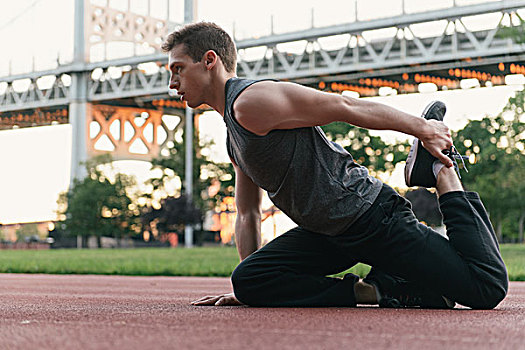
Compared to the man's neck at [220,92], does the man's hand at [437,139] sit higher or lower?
lower

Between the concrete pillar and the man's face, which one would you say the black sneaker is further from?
the concrete pillar

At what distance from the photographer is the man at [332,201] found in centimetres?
329

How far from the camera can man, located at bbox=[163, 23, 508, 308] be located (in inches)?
130

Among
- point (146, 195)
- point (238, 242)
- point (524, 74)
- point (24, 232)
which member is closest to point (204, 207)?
point (146, 195)

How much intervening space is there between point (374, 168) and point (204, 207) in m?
9.78

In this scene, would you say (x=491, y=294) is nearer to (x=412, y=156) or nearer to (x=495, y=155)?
(x=412, y=156)

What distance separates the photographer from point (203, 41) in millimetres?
3512

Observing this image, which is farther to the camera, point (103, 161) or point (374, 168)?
point (103, 161)

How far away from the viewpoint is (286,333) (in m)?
2.46

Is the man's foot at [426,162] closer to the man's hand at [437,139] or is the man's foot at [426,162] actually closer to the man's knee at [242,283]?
the man's hand at [437,139]

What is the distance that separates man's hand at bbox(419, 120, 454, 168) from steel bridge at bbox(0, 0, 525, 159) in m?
30.0

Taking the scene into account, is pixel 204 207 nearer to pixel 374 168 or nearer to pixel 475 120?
pixel 374 168

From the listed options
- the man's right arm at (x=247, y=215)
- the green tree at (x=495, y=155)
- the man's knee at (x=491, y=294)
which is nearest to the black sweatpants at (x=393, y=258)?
the man's knee at (x=491, y=294)

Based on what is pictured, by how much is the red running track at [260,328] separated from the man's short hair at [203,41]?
966mm
